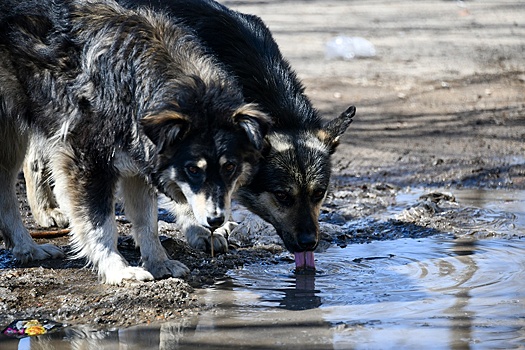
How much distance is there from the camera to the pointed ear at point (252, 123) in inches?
234

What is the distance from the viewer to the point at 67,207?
6434 millimetres

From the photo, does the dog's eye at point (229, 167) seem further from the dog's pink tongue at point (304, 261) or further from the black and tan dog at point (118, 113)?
the dog's pink tongue at point (304, 261)

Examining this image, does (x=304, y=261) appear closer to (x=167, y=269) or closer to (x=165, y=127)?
(x=167, y=269)

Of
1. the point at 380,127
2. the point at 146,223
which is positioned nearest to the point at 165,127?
the point at 146,223

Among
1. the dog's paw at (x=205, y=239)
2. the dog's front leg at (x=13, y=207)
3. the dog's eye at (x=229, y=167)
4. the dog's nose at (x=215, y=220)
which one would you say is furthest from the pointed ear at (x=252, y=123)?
the dog's front leg at (x=13, y=207)

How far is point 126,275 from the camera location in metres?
6.30

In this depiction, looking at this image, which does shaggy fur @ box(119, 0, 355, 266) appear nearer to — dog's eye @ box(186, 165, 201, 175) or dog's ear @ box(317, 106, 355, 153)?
dog's ear @ box(317, 106, 355, 153)

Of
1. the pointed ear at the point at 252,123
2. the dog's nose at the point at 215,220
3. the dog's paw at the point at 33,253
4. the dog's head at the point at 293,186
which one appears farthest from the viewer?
→ the dog's paw at the point at 33,253

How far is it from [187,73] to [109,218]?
109 centimetres

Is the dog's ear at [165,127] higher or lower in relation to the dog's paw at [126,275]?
higher

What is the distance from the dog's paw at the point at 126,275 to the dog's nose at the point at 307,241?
39.9 inches

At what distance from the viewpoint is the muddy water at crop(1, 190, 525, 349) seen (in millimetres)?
5215

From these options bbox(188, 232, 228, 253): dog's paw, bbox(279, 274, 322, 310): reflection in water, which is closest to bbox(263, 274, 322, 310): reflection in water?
bbox(279, 274, 322, 310): reflection in water

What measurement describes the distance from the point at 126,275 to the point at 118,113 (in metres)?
1.05
